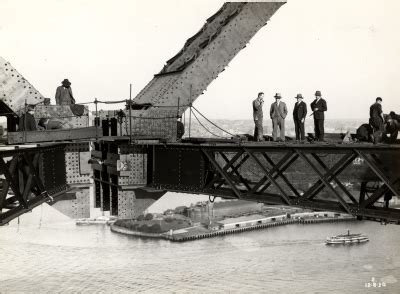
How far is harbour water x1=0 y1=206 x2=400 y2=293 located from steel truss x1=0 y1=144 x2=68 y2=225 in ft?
231

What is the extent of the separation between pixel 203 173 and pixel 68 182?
2.94 m

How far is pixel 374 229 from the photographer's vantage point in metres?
97.2

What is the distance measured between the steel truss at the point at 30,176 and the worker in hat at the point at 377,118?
26.7ft

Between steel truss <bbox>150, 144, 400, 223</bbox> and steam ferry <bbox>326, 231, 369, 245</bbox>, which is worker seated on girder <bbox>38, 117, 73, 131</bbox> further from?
steam ferry <bbox>326, 231, 369, 245</bbox>

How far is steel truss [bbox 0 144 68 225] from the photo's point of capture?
6.91 meters

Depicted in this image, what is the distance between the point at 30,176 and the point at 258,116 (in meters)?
7.21

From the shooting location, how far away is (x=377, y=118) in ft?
40.3

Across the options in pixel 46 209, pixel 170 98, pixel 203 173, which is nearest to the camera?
pixel 203 173

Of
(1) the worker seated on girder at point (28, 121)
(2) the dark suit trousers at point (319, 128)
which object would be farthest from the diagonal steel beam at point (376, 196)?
(1) the worker seated on girder at point (28, 121)

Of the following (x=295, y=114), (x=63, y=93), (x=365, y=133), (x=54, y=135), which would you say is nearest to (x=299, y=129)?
(x=295, y=114)

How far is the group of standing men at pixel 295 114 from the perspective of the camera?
13016mm

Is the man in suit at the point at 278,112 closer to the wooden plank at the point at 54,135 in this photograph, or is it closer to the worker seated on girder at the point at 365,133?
the worker seated on girder at the point at 365,133

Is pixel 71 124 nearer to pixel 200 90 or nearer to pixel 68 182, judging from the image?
pixel 68 182

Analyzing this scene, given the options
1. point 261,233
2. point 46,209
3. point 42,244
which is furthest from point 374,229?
point 46,209
